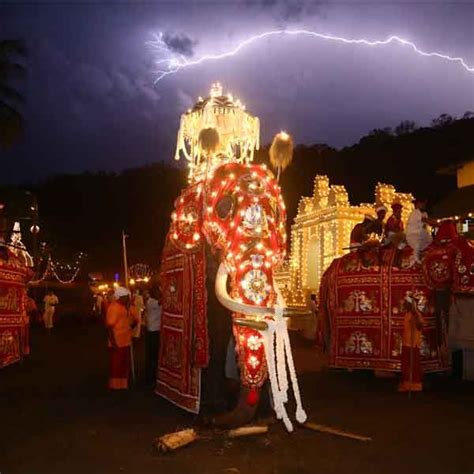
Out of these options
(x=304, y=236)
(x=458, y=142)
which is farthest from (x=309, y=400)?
(x=458, y=142)

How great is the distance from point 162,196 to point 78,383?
3700 centimetres

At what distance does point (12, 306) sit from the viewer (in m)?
10.5

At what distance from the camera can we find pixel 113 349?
349 inches

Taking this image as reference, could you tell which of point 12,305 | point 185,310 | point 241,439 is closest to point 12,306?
→ point 12,305

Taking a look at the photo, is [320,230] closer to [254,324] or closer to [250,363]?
[250,363]

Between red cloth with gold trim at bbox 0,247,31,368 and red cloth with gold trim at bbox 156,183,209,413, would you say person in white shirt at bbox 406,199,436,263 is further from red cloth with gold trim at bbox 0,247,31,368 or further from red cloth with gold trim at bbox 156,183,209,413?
red cloth with gold trim at bbox 0,247,31,368

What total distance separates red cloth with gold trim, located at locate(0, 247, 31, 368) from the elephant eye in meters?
5.19

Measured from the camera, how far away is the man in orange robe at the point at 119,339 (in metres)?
8.84

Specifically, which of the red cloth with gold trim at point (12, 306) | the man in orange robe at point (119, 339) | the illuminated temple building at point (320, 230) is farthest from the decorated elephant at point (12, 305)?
the illuminated temple building at point (320, 230)

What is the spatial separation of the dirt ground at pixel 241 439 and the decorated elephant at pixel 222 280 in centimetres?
34

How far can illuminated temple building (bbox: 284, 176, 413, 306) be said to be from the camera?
1922 cm

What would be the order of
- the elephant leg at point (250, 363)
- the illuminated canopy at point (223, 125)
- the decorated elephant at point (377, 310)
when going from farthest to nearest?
the decorated elephant at point (377, 310) < the illuminated canopy at point (223, 125) < the elephant leg at point (250, 363)

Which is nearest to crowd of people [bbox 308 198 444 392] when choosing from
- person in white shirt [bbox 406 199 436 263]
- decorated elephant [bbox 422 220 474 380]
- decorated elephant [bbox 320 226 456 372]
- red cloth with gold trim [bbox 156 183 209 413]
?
person in white shirt [bbox 406 199 436 263]

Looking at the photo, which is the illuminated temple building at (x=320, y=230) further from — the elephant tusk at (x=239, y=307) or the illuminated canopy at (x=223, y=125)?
the elephant tusk at (x=239, y=307)
